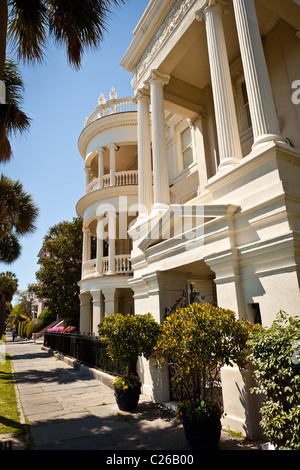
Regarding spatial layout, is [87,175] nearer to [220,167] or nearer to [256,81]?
[220,167]

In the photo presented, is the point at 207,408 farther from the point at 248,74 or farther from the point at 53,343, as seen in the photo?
the point at 53,343

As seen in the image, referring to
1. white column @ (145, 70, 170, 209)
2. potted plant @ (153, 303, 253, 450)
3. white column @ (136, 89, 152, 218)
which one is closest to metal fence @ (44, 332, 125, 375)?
potted plant @ (153, 303, 253, 450)

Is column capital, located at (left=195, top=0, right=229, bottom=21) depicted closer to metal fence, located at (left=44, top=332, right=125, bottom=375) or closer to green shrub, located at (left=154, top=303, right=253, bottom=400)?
green shrub, located at (left=154, top=303, right=253, bottom=400)

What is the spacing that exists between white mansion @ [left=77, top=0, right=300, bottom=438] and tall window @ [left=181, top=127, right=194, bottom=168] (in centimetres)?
6

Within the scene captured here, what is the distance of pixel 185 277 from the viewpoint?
7.98 meters

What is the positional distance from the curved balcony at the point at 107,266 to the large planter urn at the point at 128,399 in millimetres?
9432

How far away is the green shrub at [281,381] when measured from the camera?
3.44 meters

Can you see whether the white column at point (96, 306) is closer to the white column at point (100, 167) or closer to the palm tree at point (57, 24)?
the white column at point (100, 167)

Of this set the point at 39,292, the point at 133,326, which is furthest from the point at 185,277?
the point at 39,292

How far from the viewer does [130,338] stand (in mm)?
6582

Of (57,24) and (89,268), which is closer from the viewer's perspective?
(57,24)

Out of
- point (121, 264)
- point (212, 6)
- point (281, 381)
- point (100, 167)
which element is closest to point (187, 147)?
point (212, 6)

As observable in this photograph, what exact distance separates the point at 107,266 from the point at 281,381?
46.6 ft
